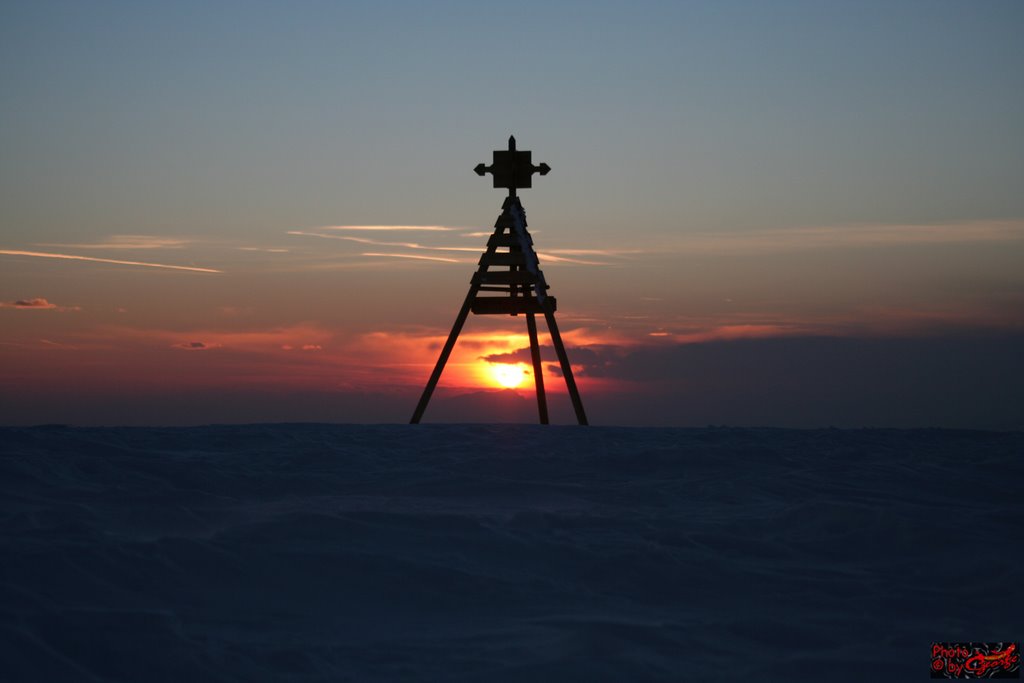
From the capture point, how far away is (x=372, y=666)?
14.6ft

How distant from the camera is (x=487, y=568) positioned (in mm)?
5777

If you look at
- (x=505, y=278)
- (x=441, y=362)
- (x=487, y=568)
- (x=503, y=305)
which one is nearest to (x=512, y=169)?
(x=505, y=278)

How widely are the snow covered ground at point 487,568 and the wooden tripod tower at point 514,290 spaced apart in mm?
4056

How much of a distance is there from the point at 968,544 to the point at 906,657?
2.21 metres

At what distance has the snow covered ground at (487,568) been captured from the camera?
14.9 feet

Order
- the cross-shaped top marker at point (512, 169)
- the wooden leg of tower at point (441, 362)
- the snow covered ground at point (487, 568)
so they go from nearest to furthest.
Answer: the snow covered ground at point (487, 568) < the wooden leg of tower at point (441, 362) < the cross-shaped top marker at point (512, 169)

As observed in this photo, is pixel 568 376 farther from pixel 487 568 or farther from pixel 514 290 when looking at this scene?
pixel 487 568

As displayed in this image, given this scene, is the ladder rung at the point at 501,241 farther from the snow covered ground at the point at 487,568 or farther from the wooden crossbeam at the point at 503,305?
the snow covered ground at the point at 487,568

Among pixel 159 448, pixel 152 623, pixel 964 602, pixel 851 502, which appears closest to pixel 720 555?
pixel 964 602

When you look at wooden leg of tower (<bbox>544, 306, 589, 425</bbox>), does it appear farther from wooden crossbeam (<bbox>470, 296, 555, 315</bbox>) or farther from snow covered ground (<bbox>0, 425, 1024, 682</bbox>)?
snow covered ground (<bbox>0, 425, 1024, 682</bbox>)

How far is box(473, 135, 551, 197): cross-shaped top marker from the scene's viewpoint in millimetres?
14281

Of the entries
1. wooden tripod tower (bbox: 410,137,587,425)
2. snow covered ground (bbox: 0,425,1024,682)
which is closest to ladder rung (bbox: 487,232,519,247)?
wooden tripod tower (bbox: 410,137,587,425)

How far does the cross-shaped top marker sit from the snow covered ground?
18.1 ft

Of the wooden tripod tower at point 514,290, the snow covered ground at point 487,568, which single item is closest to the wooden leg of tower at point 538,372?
the wooden tripod tower at point 514,290
